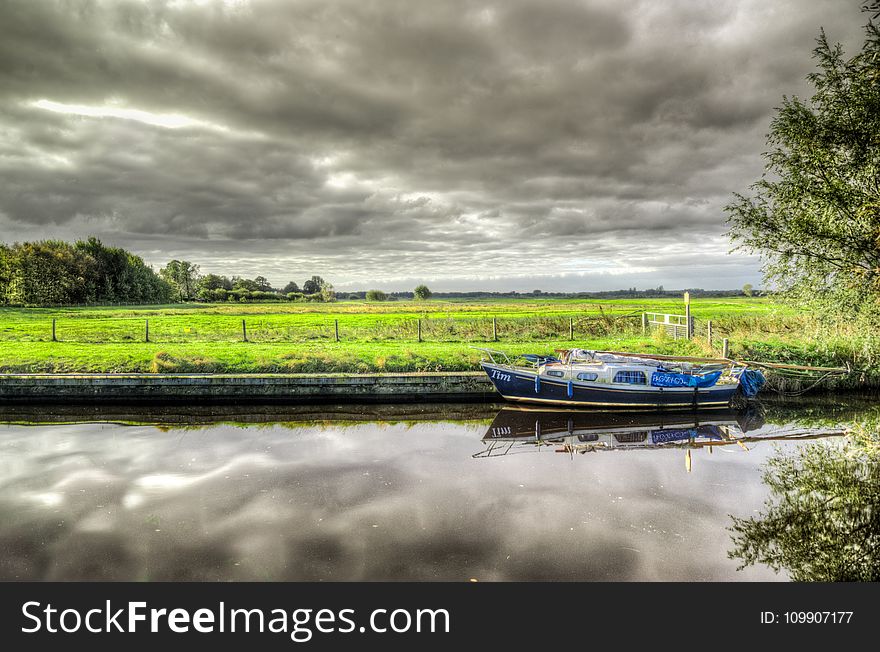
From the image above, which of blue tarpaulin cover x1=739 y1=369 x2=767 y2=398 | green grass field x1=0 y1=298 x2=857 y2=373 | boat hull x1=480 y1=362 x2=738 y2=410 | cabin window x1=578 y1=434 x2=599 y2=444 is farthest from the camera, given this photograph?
green grass field x1=0 y1=298 x2=857 y2=373

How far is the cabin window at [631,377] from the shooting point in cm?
1717

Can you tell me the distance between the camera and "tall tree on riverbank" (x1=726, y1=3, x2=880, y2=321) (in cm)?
1655

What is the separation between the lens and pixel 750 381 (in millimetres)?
18391

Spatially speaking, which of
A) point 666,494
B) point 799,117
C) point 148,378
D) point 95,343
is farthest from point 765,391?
point 95,343

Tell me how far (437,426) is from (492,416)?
2450 mm

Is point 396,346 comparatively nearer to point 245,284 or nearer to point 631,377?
point 631,377

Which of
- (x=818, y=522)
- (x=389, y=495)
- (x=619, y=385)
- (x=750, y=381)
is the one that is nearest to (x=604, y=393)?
(x=619, y=385)

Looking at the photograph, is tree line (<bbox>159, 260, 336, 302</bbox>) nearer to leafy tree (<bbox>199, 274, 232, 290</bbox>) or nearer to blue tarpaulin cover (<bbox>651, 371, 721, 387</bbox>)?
leafy tree (<bbox>199, 274, 232, 290</bbox>)

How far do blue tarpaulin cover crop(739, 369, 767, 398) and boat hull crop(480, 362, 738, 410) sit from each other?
84 cm

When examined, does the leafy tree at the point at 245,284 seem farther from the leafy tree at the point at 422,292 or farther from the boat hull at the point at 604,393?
the boat hull at the point at 604,393

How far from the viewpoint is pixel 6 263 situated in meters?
68.7

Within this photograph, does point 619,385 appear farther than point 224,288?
No

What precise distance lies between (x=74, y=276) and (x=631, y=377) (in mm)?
89165

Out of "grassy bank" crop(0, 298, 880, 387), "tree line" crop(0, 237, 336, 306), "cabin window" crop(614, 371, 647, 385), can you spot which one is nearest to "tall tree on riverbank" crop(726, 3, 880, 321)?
"grassy bank" crop(0, 298, 880, 387)
